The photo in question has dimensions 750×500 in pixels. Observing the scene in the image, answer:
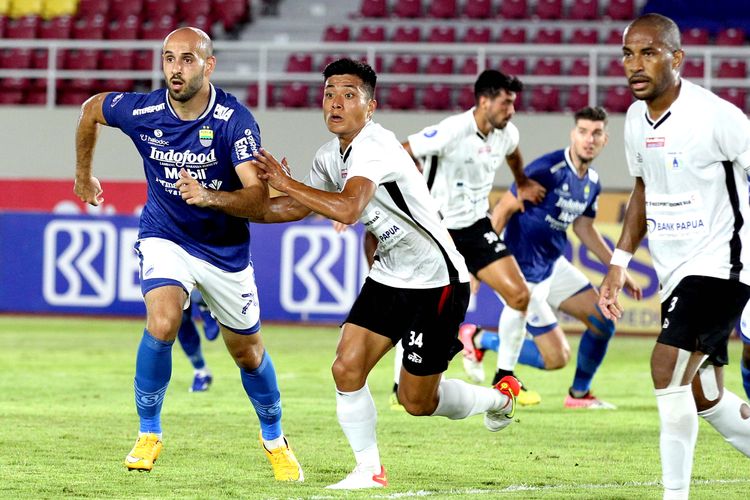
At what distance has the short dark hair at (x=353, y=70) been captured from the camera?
6379 millimetres

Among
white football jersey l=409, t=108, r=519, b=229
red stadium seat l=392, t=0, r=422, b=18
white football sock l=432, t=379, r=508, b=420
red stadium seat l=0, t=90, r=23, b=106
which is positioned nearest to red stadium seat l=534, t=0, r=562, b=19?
red stadium seat l=392, t=0, r=422, b=18

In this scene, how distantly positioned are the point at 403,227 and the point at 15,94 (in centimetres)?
1817

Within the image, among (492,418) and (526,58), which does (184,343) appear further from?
(526,58)

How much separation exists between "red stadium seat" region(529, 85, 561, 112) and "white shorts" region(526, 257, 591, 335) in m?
11.2

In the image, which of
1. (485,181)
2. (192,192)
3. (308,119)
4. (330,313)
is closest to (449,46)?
(308,119)

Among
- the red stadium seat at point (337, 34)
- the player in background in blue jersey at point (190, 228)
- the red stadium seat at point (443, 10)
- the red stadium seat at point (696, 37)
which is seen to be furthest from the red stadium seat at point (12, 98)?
the player in background in blue jersey at point (190, 228)

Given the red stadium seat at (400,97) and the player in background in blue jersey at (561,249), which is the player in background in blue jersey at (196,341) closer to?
the player in background in blue jersey at (561,249)

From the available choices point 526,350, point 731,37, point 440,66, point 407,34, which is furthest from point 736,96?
point 526,350

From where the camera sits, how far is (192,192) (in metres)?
6.18

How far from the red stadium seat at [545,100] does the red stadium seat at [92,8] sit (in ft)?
29.5

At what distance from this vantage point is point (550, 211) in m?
10.6

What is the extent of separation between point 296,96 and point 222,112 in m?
15.9

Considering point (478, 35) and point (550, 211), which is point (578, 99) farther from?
point (550, 211)

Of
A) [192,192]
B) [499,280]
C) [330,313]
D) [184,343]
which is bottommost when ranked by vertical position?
[330,313]
